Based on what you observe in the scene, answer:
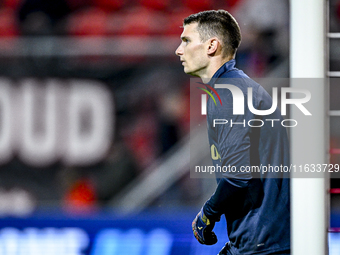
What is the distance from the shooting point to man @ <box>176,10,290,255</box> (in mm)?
1228

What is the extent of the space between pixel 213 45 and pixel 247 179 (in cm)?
55

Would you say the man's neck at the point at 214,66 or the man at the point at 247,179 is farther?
the man's neck at the point at 214,66

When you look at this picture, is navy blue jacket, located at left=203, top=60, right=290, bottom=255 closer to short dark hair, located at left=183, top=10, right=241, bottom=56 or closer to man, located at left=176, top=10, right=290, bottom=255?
man, located at left=176, top=10, right=290, bottom=255

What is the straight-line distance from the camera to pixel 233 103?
129 cm

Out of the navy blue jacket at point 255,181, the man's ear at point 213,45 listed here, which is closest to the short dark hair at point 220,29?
the man's ear at point 213,45

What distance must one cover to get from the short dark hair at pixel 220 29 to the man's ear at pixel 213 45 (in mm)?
17

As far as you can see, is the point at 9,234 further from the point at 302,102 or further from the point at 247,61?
the point at 302,102

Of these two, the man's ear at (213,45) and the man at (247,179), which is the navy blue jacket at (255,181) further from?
the man's ear at (213,45)

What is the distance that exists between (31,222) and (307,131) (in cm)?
175

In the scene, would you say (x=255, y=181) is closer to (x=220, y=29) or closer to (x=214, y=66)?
(x=214, y=66)

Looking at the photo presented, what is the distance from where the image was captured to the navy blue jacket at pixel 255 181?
1.26m

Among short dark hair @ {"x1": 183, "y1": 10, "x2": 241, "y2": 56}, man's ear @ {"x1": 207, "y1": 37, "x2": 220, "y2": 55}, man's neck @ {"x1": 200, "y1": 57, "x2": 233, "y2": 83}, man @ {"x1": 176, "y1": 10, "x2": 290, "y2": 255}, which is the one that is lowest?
man @ {"x1": 176, "y1": 10, "x2": 290, "y2": 255}

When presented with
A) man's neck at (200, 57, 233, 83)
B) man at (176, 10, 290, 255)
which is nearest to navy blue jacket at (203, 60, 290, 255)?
man at (176, 10, 290, 255)

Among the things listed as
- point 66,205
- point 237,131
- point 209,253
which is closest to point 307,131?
point 237,131
